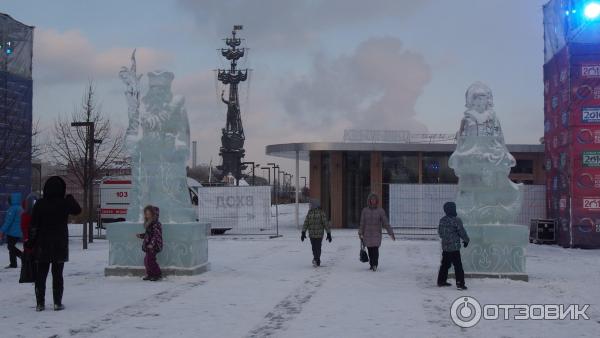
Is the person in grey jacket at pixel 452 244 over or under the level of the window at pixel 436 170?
under

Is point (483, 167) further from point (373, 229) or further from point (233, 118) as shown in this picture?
point (233, 118)

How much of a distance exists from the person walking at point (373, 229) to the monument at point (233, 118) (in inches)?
2276

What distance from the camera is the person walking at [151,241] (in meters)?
12.0

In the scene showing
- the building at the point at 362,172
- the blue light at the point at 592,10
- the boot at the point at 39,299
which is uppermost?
the blue light at the point at 592,10

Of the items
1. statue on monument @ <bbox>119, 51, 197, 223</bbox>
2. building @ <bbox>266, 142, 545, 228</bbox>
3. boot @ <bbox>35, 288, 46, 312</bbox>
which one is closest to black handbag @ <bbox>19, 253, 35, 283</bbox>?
boot @ <bbox>35, 288, 46, 312</bbox>

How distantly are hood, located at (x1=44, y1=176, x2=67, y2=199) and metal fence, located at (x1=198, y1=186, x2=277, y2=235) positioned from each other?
16.0 m

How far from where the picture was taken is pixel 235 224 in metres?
25.4

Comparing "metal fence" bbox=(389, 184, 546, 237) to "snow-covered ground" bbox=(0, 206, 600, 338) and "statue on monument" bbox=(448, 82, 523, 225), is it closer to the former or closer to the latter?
"snow-covered ground" bbox=(0, 206, 600, 338)

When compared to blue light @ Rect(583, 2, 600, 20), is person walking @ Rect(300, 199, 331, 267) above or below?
below

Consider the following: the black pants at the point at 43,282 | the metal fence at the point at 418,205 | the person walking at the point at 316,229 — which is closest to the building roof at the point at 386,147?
the metal fence at the point at 418,205

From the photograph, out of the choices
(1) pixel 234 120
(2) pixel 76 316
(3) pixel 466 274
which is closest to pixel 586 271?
(3) pixel 466 274

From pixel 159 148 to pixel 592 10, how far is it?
26.7 ft

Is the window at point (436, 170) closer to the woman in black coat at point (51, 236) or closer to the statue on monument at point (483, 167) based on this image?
the statue on monument at point (483, 167)

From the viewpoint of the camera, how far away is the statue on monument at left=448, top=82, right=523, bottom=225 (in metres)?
12.3
